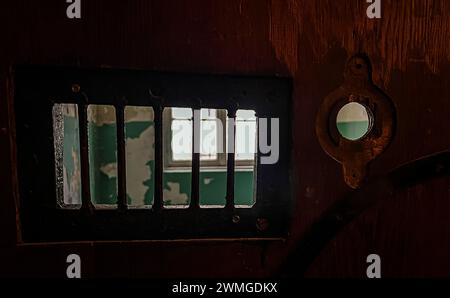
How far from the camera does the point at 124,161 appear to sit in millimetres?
626

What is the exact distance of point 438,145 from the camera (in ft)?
2.23

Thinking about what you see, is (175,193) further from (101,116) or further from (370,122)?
(370,122)

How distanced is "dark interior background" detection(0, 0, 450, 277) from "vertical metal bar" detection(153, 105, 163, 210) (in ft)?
0.28

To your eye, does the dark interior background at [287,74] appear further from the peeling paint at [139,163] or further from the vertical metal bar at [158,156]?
the peeling paint at [139,163]

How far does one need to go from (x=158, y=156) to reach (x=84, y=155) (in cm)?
14

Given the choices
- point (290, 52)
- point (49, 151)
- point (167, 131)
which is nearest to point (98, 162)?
point (167, 131)

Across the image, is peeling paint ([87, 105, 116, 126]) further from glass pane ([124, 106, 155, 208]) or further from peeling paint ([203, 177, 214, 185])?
peeling paint ([203, 177, 214, 185])

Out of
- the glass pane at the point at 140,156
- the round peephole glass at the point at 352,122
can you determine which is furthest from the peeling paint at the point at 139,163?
the round peephole glass at the point at 352,122

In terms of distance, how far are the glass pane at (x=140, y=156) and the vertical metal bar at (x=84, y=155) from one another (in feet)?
6.74

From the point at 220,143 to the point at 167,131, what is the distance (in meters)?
2.05

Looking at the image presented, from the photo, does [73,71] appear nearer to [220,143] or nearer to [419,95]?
[220,143]

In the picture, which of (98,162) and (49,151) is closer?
(49,151)

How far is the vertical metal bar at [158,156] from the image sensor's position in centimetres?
62

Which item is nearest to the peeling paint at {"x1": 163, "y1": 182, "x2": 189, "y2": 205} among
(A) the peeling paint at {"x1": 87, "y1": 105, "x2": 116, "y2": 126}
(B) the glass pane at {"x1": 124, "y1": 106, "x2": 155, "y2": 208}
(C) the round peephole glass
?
(B) the glass pane at {"x1": 124, "y1": 106, "x2": 155, "y2": 208}
